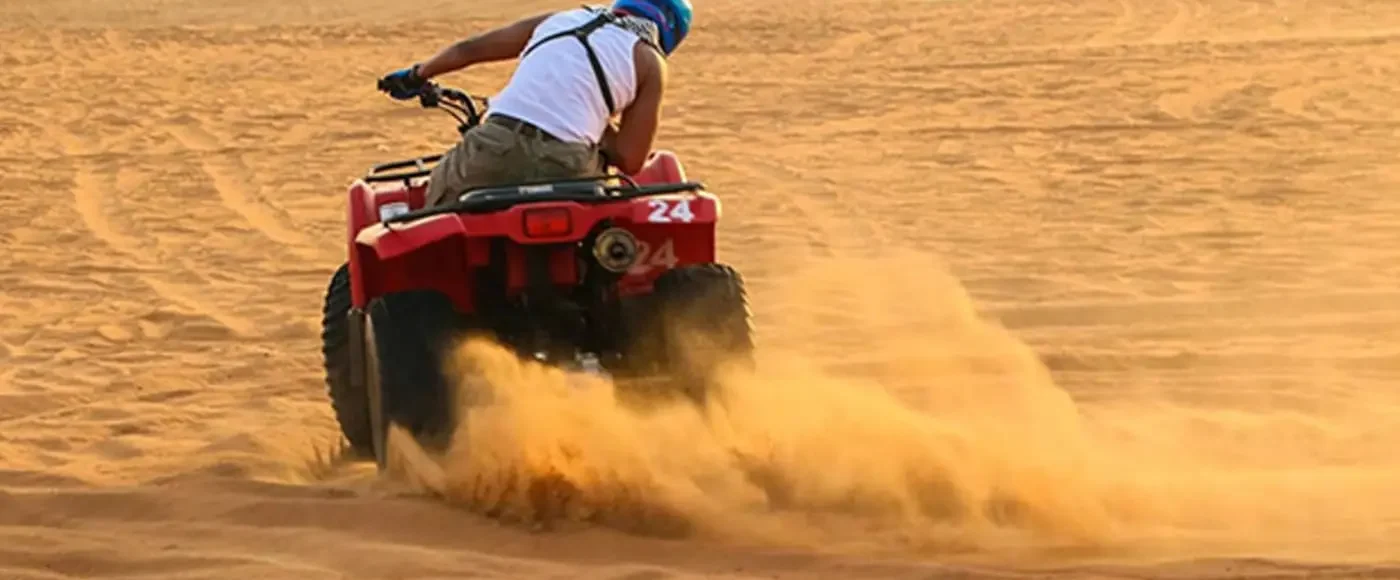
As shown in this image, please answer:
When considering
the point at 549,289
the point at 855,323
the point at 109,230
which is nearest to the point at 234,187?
the point at 109,230

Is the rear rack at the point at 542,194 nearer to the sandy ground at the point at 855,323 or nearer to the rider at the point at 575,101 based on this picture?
the rider at the point at 575,101

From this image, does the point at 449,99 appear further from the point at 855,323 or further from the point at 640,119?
the point at 855,323

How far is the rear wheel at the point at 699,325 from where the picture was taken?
5562 mm

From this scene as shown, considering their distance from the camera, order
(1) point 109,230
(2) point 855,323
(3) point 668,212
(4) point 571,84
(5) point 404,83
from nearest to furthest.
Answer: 1. (3) point 668,212
2. (4) point 571,84
3. (5) point 404,83
4. (2) point 855,323
5. (1) point 109,230

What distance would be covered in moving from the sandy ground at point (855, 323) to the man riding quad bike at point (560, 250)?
0.85 feet

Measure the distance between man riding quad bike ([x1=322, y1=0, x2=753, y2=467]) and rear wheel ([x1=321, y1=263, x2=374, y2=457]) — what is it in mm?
401

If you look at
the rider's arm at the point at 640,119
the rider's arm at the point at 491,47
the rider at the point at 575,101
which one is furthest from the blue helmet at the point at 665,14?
the rider's arm at the point at 491,47

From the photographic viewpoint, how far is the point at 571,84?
575 centimetres

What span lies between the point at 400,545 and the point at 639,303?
103 cm

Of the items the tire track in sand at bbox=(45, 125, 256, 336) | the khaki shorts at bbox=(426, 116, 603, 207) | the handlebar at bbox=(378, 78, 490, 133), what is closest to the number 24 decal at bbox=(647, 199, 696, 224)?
the khaki shorts at bbox=(426, 116, 603, 207)

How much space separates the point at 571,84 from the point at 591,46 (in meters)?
0.12

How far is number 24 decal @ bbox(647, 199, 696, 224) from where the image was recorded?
543 cm

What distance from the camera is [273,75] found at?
20.4m

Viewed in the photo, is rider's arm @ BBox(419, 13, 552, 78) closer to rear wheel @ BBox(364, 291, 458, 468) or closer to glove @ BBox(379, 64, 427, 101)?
glove @ BBox(379, 64, 427, 101)
